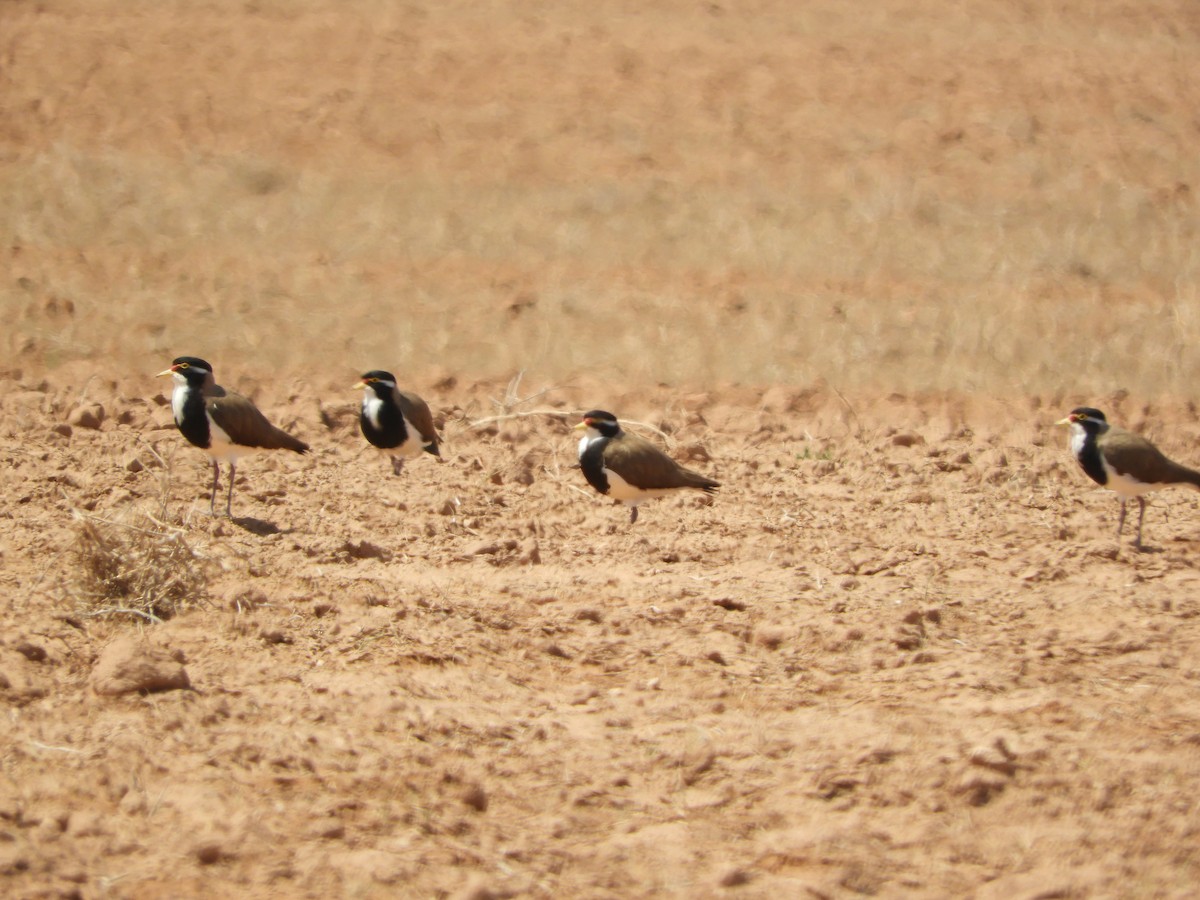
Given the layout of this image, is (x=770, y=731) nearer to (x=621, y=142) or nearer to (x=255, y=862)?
(x=255, y=862)

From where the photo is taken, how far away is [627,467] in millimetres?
10844

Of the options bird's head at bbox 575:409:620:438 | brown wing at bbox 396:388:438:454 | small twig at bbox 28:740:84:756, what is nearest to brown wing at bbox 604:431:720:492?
bird's head at bbox 575:409:620:438

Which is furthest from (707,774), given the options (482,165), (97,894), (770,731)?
(482,165)

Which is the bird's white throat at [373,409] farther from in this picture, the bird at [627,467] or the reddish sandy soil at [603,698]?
the bird at [627,467]

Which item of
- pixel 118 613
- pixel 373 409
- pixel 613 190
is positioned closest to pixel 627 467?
pixel 373 409

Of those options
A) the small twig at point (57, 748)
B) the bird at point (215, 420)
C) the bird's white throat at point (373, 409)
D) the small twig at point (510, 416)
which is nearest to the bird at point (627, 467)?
the bird's white throat at point (373, 409)

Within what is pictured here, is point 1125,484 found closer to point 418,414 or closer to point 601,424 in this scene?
point 601,424

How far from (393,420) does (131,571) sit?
402cm

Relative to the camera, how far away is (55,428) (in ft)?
40.6

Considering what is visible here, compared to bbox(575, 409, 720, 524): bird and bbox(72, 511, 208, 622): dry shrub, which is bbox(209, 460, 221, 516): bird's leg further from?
bbox(575, 409, 720, 524): bird

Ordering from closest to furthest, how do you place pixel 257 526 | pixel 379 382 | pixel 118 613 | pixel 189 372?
pixel 118 613, pixel 257 526, pixel 189 372, pixel 379 382

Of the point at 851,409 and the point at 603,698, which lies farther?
the point at 851,409

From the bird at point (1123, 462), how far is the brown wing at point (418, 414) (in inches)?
209

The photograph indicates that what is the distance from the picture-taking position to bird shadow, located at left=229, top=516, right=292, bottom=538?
1022cm
